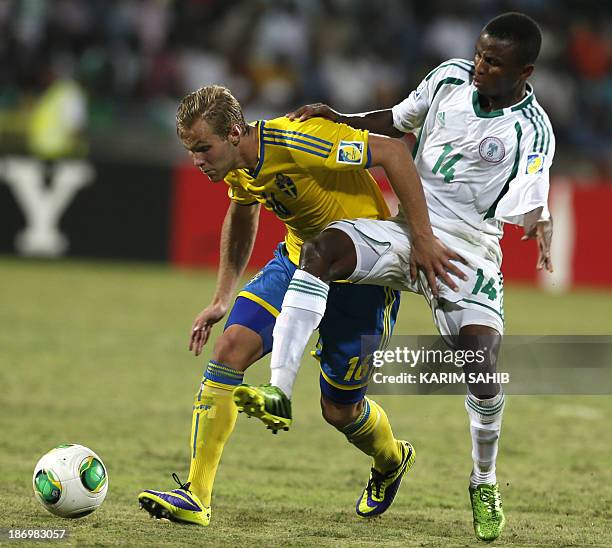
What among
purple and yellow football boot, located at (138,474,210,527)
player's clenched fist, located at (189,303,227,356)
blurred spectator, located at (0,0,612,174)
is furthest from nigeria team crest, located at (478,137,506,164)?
blurred spectator, located at (0,0,612,174)

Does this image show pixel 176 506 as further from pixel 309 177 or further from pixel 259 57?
pixel 259 57

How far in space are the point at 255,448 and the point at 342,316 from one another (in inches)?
76.7

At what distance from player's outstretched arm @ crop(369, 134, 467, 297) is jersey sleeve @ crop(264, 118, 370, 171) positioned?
0.06 metres

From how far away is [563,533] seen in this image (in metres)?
5.07

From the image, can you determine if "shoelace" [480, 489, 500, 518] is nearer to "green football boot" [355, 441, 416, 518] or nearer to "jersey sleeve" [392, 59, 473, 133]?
"green football boot" [355, 441, 416, 518]

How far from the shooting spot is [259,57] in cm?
1731

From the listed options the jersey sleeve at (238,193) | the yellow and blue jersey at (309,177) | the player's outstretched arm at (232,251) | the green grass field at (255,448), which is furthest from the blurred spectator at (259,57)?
the yellow and blue jersey at (309,177)

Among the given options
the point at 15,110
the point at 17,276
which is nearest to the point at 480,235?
the point at 17,276

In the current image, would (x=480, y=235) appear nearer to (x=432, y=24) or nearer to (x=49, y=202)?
(x=49, y=202)

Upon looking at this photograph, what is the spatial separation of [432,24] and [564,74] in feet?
6.94

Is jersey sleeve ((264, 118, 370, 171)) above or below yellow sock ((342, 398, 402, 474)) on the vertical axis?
above

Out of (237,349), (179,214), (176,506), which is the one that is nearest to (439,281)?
(237,349)

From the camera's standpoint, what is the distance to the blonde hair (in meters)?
4.75

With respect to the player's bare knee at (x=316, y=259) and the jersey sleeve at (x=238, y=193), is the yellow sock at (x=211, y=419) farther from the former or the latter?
the jersey sleeve at (x=238, y=193)
